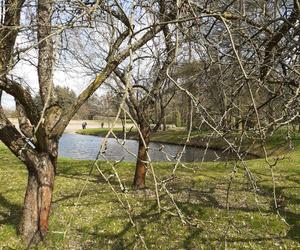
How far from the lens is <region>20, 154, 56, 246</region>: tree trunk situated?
923cm

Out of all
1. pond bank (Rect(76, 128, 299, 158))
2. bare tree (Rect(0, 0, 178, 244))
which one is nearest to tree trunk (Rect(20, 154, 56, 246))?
bare tree (Rect(0, 0, 178, 244))

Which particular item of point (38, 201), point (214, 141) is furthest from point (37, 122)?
point (214, 141)

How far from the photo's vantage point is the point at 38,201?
9328 mm

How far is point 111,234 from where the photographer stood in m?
10.2

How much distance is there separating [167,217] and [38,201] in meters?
3.47

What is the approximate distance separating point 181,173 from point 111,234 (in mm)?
8085

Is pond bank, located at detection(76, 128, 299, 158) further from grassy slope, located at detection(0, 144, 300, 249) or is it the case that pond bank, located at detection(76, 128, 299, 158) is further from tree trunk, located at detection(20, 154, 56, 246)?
tree trunk, located at detection(20, 154, 56, 246)

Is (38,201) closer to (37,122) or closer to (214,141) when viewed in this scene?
(37,122)

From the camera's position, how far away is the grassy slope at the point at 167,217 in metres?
9.71

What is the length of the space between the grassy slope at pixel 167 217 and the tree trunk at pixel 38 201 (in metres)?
0.26

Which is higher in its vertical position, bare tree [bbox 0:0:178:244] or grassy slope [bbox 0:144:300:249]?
bare tree [bbox 0:0:178:244]

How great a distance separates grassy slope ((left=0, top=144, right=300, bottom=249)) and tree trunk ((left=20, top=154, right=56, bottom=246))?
263 millimetres

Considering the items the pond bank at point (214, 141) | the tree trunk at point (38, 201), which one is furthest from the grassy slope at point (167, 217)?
the pond bank at point (214, 141)

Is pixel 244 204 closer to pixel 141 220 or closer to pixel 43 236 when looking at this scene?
pixel 141 220
